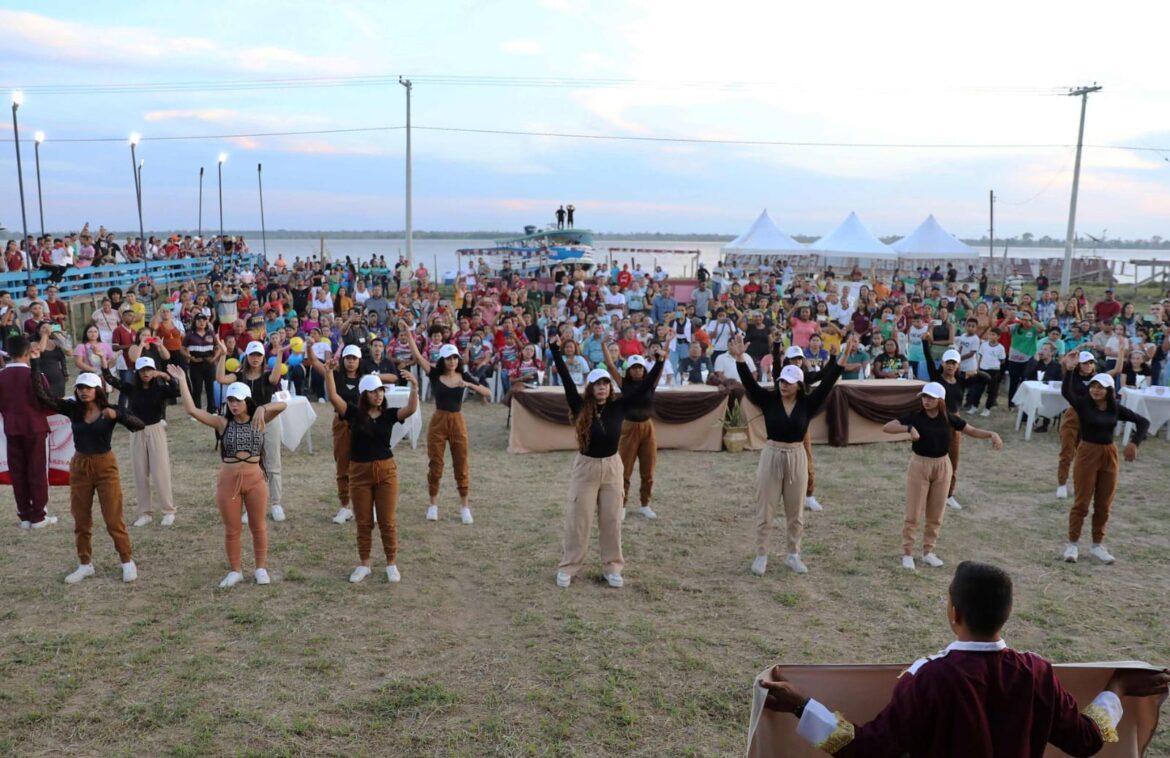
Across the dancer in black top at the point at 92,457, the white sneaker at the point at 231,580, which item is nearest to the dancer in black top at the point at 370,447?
the white sneaker at the point at 231,580

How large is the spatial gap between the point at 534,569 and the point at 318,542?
218cm

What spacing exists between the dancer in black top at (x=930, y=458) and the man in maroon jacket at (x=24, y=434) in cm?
792

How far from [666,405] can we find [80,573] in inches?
292

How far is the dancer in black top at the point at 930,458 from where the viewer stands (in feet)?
23.8

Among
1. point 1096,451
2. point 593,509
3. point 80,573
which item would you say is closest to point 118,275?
point 80,573

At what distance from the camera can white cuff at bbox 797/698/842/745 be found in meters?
2.77

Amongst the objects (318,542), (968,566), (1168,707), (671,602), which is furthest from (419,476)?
(968,566)

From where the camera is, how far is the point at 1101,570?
7.67 m

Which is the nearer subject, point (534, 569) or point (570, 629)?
point (570, 629)

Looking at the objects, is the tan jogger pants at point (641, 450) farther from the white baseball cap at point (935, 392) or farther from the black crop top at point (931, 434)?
the white baseball cap at point (935, 392)

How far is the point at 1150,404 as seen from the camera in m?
12.5

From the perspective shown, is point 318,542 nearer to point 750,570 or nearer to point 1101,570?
point 750,570

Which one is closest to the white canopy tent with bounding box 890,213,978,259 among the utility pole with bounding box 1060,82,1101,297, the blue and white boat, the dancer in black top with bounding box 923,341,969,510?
the utility pole with bounding box 1060,82,1101,297

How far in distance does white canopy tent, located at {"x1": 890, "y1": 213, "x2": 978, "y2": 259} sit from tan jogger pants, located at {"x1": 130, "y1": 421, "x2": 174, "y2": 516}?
23.2m
